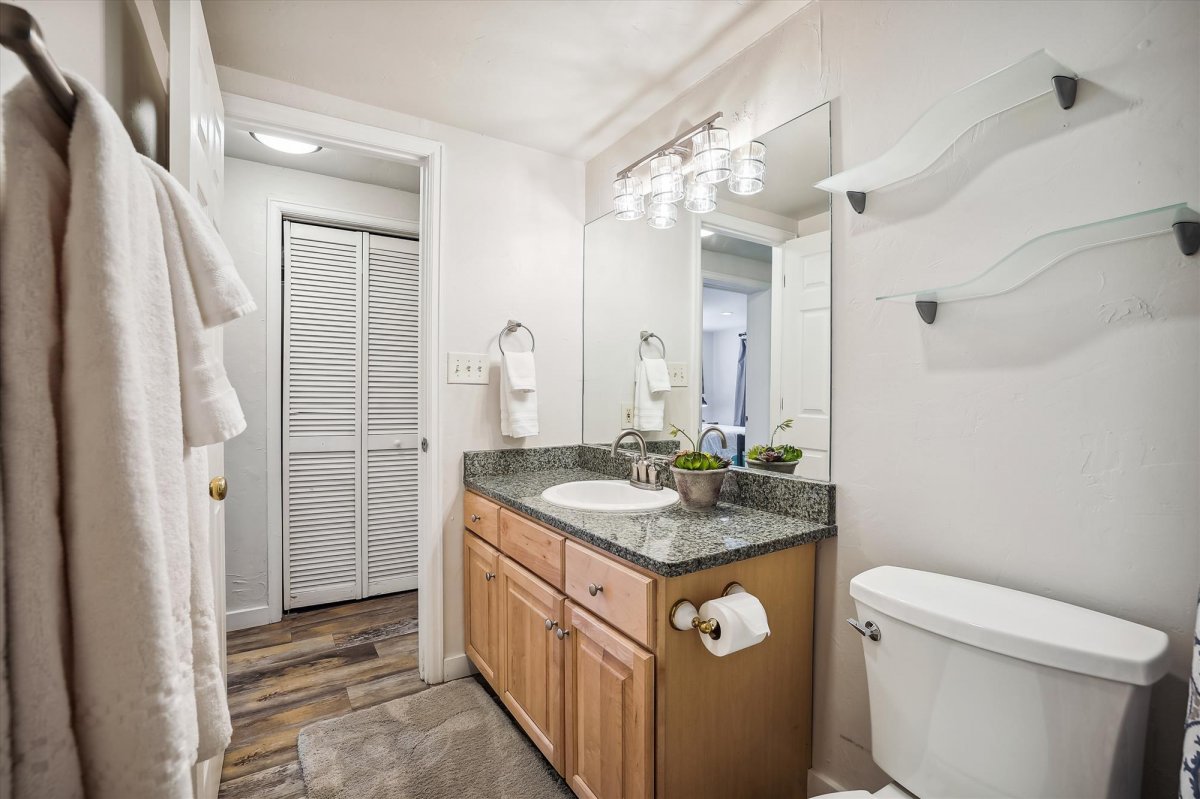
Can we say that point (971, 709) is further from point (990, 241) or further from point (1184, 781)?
point (990, 241)

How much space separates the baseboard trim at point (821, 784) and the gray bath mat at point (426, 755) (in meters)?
0.68

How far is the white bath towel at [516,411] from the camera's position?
2.23 meters

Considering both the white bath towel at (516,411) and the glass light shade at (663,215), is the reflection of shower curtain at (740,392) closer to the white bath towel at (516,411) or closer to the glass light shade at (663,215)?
the glass light shade at (663,215)

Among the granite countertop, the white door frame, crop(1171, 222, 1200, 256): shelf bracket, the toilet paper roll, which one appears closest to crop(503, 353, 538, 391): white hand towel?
the white door frame

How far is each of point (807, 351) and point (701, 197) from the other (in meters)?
0.68

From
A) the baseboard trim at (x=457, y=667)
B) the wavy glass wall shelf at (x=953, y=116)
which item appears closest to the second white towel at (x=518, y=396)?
the baseboard trim at (x=457, y=667)

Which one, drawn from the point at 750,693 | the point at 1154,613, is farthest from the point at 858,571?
the point at 1154,613

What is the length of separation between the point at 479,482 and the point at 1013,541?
5.40 ft

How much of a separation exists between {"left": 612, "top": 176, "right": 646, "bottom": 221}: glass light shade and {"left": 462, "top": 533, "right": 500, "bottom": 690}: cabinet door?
136cm

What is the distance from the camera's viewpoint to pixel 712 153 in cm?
170

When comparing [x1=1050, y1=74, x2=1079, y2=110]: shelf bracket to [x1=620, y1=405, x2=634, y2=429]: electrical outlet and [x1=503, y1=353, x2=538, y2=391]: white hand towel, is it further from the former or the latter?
[x1=503, y1=353, x2=538, y2=391]: white hand towel

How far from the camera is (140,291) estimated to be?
59 cm

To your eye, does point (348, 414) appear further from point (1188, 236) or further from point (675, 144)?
point (1188, 236)

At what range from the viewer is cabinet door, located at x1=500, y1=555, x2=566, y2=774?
153 centimetres
